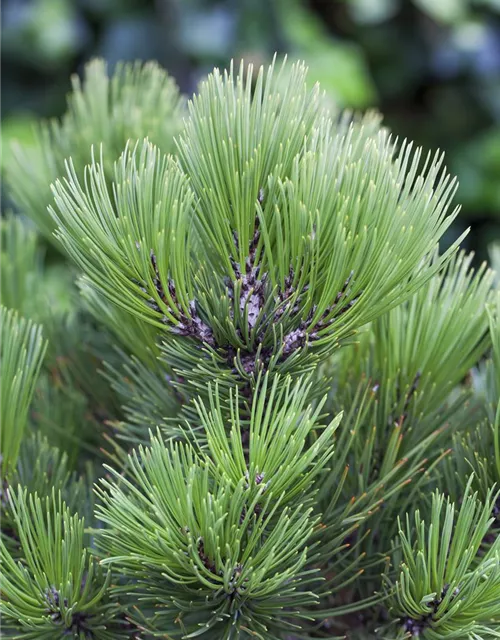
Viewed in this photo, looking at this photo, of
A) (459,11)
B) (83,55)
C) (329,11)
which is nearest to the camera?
(459,11)

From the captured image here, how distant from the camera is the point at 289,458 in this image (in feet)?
0.94

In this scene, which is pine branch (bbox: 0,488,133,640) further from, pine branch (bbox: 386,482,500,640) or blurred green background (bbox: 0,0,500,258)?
blurred green background (bbox: 0,0,500,258)

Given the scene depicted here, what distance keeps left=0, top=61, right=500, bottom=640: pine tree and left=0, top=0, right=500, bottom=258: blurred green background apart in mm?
1327

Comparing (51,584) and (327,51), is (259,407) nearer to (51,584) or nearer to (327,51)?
(51,584)

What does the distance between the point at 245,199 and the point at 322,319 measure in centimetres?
5

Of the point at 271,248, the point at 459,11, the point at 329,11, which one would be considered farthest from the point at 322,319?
the point at 329,11

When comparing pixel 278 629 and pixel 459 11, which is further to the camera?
pixel 459 11

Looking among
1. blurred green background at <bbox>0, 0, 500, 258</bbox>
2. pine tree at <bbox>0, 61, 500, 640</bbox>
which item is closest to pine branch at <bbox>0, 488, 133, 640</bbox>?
pine tree at <bbox>0, 61, 500, 640</bbox>

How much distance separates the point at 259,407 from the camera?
11.3 inches

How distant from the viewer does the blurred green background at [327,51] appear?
5.66 ft

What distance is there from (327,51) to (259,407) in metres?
1.63

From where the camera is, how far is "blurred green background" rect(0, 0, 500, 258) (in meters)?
1.73

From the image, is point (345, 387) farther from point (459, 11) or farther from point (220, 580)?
point (459, 11)

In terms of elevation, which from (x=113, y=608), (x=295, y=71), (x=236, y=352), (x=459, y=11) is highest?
(x=459, y=11)
